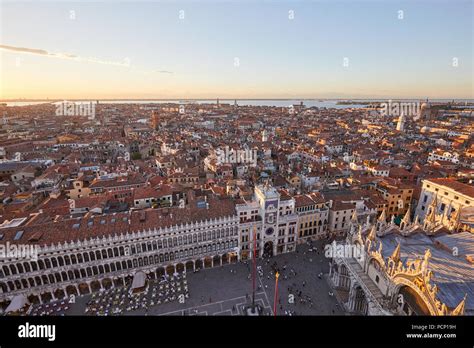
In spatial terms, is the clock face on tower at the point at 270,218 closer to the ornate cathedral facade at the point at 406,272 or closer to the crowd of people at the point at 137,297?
the ornate cathedral facade at the point at 406,272

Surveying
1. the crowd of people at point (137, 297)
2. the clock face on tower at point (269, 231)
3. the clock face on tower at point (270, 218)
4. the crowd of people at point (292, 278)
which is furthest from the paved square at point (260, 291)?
the clock face on tower at point (270, 218)

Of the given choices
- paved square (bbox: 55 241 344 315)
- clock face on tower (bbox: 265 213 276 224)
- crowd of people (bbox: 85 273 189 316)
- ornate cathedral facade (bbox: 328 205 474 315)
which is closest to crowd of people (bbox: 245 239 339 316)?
paved square (bbox: 55 241 344 315)

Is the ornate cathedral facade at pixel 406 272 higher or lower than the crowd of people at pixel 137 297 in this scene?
higher

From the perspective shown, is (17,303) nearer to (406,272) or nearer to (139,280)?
(139,280)

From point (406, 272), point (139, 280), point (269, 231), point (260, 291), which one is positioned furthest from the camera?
point (269, 231)

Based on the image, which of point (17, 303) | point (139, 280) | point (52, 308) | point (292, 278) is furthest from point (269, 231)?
point (17, 303)
